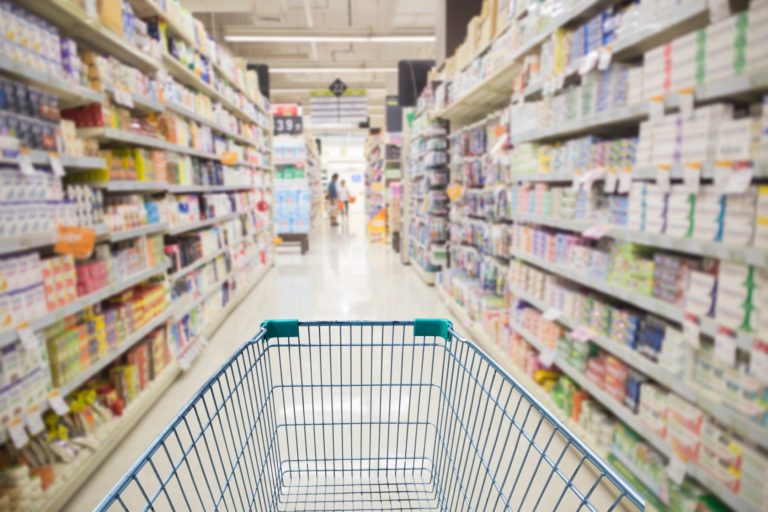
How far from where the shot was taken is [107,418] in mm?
2734

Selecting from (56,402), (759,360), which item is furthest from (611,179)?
(56,402)

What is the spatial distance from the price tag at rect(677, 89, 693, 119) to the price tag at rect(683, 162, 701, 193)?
19 cm

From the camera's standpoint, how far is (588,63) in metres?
2.41

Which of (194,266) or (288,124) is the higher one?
(288,124)

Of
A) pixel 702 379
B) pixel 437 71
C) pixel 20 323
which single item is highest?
pixel 437 71

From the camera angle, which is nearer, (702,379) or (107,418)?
(702,379)

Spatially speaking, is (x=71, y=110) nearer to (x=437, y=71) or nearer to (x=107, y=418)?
(x=107, y=418)

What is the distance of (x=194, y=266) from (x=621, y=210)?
140 inches

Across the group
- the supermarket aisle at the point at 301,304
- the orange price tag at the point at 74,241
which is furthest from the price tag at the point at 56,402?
the orange price tag at the point at 74,241

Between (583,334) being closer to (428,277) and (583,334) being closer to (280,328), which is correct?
(280,328)

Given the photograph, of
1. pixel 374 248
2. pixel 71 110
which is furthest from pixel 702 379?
pixel 374 248

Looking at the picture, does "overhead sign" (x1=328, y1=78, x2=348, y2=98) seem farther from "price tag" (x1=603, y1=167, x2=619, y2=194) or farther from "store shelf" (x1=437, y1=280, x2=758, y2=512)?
"price tag" (x1=603, y1=167, x2=619, y2=194)

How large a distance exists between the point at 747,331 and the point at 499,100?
3.72 meters

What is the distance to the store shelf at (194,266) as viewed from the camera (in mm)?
3939
